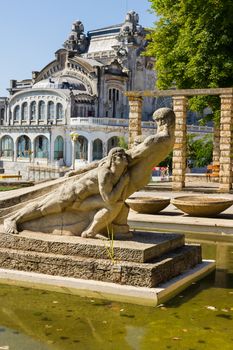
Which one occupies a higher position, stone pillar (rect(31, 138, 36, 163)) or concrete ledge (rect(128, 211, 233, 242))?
stone pillar (rect(31, 138, 36, 163))

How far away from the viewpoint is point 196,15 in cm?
2192

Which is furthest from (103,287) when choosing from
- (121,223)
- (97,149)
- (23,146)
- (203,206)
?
(23,146)

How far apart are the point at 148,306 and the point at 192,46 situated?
17.8 metres

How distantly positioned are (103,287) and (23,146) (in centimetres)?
5140

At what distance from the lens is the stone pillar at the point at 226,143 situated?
19.9 metres

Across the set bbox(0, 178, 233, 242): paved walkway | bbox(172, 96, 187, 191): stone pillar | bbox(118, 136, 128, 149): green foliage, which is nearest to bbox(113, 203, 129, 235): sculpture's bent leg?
bbox(0, 178, 233, 242): paved walkway

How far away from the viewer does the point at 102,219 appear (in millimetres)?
7016

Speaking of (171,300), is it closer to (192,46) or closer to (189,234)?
(189,234)

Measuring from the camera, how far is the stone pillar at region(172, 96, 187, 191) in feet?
68.6

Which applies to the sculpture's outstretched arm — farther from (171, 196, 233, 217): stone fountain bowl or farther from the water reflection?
(171, 196, 233, 217): stone fountain bowl

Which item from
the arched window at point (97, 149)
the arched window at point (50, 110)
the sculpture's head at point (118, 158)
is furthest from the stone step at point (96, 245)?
the arched window at point (50, 110)

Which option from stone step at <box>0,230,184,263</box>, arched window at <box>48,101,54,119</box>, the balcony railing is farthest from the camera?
arched window at <box>48,101,54,119</box>

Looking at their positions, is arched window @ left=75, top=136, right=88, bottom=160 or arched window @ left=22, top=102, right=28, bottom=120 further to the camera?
arched window @ left=22, top=102, right=28, bottom=120

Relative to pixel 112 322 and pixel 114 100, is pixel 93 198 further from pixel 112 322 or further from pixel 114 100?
pixel 114 100
